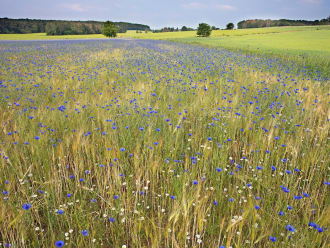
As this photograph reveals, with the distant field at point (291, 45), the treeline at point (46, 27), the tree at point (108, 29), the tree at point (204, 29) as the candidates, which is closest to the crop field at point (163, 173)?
the distant field at point (291, 45)

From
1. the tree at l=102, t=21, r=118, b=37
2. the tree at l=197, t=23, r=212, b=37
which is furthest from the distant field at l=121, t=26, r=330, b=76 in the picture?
the tree at l=102, t=21, r=118, b=37

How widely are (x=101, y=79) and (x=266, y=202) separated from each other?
5.80 metres

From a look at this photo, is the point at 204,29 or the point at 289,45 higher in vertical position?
the point at 204,29

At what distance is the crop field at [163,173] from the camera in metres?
1.56

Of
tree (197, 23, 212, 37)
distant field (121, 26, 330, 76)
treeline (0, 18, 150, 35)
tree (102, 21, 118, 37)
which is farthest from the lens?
treeline (0, 18, 150, 35)

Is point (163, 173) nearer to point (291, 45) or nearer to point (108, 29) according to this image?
point (291, 45)

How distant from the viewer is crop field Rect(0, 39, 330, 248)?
1561 mm

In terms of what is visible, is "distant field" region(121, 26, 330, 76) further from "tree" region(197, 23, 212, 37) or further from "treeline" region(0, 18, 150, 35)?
"treeline" region(0, 18, 150, 35)

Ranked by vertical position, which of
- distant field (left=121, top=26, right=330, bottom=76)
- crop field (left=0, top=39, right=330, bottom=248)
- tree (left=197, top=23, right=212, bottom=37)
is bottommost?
crop field (left=0, top=39, right=330, bottom=248)

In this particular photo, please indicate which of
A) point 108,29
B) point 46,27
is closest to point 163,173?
point 108,29

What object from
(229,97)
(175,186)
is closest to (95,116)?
(175,186)

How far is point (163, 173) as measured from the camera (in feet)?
6.69

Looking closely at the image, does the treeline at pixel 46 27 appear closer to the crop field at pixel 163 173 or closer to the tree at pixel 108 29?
the tree at pixel 108 29

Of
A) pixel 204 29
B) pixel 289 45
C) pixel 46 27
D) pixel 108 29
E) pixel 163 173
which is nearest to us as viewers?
pixel 163 173
